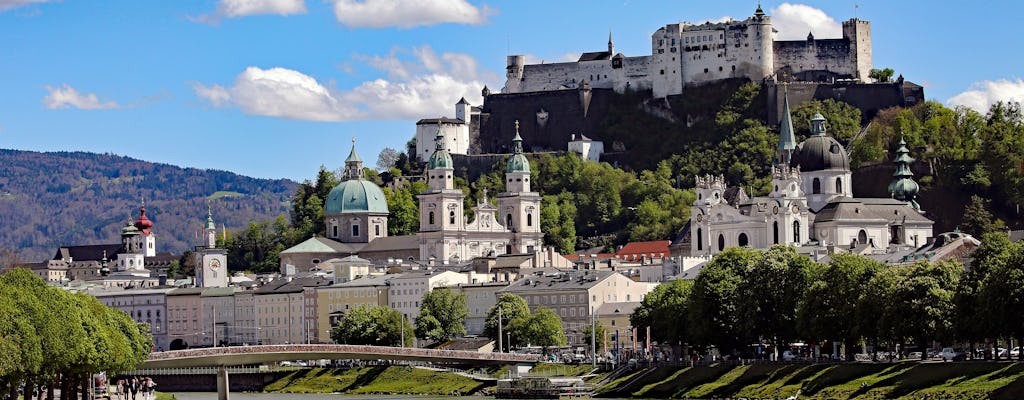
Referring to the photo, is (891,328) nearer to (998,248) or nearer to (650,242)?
(998,248)

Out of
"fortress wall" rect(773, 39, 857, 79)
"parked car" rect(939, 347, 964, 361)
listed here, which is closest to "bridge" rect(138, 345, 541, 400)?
"parked car" rect(939, 347, 964, 361)

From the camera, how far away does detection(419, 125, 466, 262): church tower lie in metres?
158

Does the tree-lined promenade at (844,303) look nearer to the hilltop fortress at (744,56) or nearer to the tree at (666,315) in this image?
the tree at (666,315)

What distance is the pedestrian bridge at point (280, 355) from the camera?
3093 inches

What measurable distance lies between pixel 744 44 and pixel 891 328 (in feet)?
317

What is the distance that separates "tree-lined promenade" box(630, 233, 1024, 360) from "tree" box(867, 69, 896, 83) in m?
77.8

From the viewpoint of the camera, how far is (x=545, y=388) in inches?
3354

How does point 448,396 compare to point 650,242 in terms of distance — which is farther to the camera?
point 650,242

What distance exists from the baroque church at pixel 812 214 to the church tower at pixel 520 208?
71.6ft

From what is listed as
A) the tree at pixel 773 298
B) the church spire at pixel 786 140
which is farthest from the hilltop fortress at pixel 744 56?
the tree at pixel 773 298

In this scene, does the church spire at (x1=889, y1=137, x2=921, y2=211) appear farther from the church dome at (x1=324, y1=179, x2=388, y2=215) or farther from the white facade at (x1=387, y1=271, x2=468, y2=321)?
the church dome at (x1=324, y1=179, x2=388, y2=215)

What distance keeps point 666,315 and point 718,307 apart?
23.1 feet

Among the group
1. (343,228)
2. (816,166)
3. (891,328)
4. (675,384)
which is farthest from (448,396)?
(343,228)

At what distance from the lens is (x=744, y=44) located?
16900 cm
